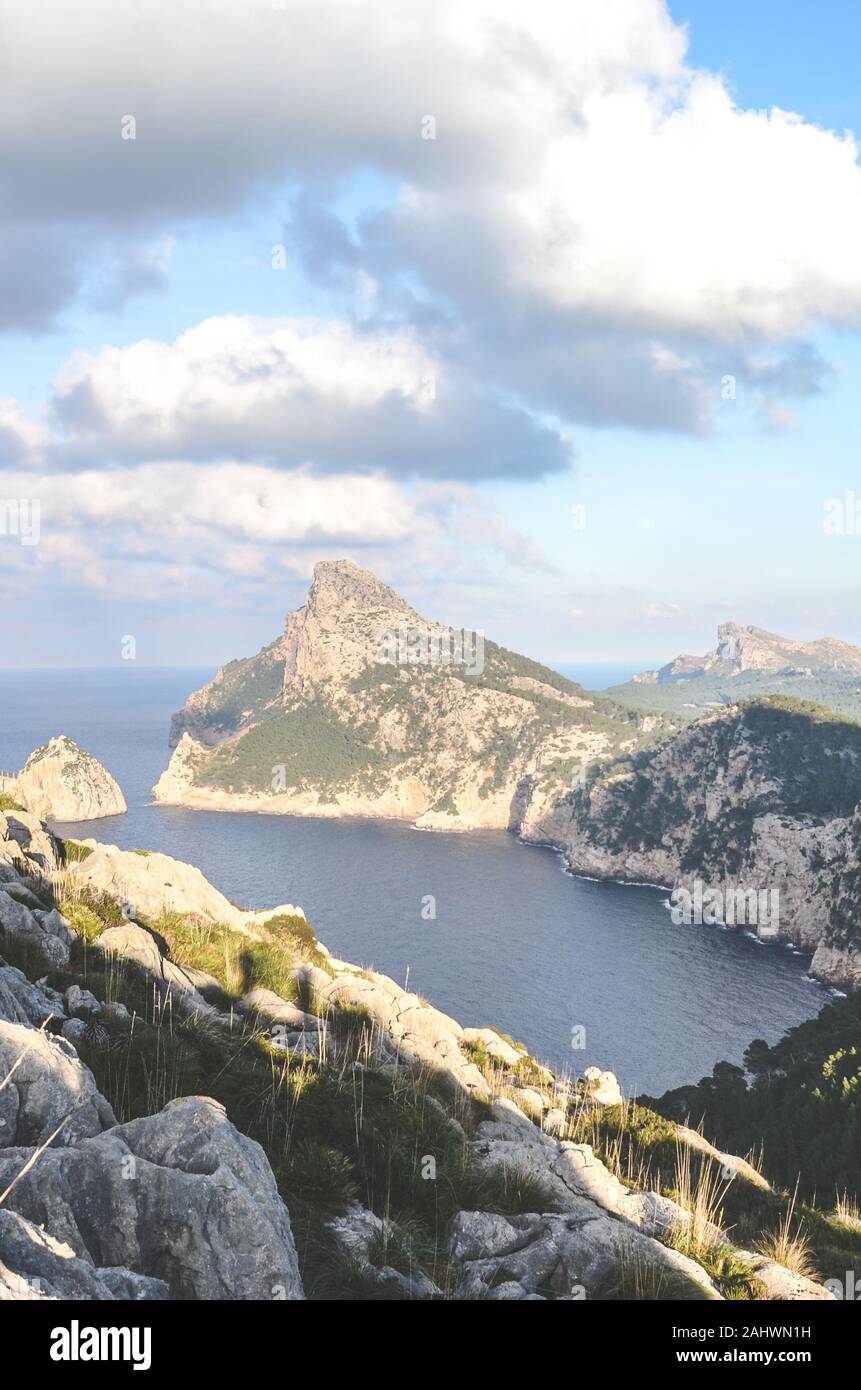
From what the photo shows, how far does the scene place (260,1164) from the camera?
9.88 metres

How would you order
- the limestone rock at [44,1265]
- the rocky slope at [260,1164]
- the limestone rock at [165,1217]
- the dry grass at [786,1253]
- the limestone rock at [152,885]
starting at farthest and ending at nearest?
the limestone rock at [152,885] < the dry grass at [786,1253] < the rocky slope at [260,1164] < the limestone rock at [165,1217] < the limestone rock at [44,1265]

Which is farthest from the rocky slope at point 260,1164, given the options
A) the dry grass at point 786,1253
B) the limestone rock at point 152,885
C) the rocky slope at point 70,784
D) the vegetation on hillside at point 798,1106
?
the rocky slope at point 70,784

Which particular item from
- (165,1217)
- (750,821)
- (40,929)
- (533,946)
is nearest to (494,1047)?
(40,929)

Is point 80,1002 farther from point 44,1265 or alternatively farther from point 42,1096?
point 44,1265

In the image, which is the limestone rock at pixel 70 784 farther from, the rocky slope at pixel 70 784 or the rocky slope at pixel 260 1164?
the rocky slope at pixel 260 1164

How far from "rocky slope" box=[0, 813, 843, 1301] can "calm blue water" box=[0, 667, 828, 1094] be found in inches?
1880

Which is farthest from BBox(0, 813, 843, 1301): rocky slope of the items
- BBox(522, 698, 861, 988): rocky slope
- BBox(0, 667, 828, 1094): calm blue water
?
BBox(522, 698, 861, 988): rocky slope

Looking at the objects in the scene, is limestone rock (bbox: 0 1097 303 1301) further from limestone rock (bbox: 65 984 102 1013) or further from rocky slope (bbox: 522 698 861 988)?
rocky slope (bbox: 522 698 861 988)

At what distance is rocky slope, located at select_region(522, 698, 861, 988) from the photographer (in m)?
120

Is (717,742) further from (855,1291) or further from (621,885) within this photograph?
(855,1291)

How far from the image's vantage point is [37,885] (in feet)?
76.6

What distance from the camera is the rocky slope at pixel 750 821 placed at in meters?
120

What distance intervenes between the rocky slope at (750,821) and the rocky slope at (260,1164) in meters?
105

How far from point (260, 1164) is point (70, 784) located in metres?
198
